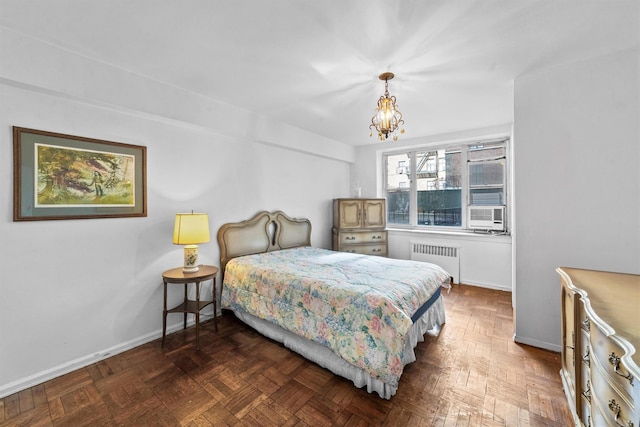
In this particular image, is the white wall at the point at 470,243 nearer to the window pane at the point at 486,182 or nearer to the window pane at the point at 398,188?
the window pane at the point at 398,188

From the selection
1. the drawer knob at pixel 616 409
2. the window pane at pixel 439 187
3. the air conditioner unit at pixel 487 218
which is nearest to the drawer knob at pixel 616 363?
the drawer knob at pixel 616 409

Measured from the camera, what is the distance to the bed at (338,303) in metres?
1.80

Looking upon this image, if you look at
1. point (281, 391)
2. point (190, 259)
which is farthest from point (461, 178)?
point (190, 259)

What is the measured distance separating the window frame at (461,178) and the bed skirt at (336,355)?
2.15 metres

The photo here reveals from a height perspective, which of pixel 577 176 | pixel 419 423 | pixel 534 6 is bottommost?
pixel 419 423

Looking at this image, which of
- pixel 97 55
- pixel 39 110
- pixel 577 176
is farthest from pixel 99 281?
pixel 577 176

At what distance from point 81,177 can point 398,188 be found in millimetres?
4697

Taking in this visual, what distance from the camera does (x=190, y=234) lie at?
254 centimetres

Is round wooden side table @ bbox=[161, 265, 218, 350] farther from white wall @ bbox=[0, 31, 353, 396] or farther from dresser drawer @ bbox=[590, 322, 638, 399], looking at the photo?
dresser drawer @ bbox=[590, 322, 638, 399]

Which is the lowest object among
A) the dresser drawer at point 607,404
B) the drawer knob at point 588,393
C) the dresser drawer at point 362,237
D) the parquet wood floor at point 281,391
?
the parquet wood floor at point 281,391

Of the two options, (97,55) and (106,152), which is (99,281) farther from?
(97,55)

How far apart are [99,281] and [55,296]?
0.28m

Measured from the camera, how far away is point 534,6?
1.54 m

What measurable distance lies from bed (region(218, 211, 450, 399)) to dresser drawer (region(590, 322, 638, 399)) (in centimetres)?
88
